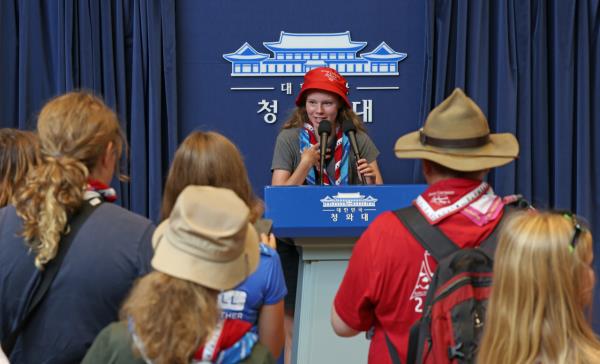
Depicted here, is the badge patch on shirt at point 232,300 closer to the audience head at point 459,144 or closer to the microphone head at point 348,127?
the audience head at point 459,144

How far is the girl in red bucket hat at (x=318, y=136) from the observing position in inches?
140

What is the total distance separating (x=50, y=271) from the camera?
183 centimetres

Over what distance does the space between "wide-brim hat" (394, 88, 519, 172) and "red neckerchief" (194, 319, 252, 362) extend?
0.67 meters

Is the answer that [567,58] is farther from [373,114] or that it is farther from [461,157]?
[461,157]

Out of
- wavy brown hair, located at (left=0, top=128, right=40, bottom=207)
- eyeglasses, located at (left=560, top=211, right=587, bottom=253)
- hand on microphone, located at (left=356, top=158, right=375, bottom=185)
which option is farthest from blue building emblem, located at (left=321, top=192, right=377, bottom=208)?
eyeglasses, located at (left=560, top=211, right=587, bottom=253)

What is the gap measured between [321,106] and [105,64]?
128 centimetres

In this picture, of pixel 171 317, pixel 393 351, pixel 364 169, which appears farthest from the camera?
pixel 364 169

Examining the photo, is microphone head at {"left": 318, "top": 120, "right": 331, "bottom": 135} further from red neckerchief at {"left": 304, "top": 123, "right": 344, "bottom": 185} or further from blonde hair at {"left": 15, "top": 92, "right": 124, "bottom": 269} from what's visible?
blonde hair at {"left": 15, "top": 92, "right": 124, "bottom": 269}

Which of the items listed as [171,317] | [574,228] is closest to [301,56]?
[574,228]

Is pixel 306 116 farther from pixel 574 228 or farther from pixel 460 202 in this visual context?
pixel 574 228

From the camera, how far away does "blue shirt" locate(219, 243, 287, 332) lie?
1.96m

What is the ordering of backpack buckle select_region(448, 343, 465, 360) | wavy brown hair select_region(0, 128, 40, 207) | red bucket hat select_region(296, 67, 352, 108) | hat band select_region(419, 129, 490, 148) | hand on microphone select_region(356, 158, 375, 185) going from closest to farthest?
backpack buckle select_region(448, 343, 465, 360) < hat band select_region(419, 129, 490, 148) < wavy brown hair select_region(0, 128, 40, 207) < hand on microphone select_region(356, 158, 375, 185) < red bucket hat select_region(296, 67, 352, 108)

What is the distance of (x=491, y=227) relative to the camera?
1.93m

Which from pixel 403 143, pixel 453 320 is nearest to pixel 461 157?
pixel 403 143
